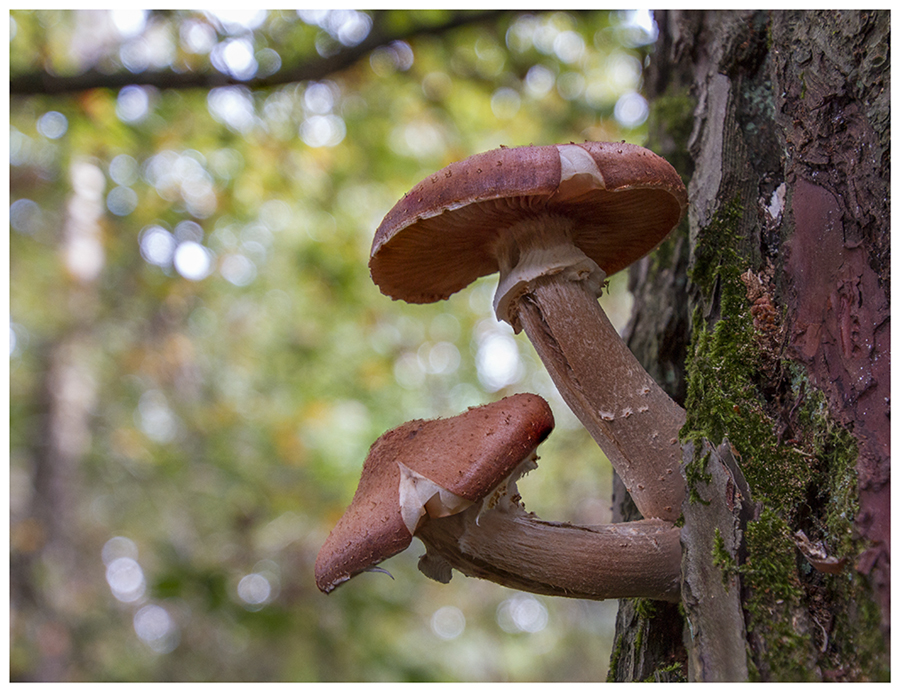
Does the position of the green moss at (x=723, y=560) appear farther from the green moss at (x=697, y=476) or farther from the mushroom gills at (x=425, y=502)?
the mushroom gills at (x=425, y=502)

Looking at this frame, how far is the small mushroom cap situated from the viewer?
1.35m

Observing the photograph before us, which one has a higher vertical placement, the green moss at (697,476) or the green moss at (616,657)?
the green moss at (697,476)

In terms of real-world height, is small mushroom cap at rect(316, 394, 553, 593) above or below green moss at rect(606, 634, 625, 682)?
above

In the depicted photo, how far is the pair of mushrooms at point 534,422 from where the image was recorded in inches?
54.8

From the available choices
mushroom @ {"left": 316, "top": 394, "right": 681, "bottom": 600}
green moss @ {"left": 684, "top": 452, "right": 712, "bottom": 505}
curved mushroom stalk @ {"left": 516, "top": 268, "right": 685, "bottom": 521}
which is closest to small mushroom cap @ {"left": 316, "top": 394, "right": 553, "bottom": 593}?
mushroom @ {"left": 316, "top": 394, "right": 681, "bottom": 600}

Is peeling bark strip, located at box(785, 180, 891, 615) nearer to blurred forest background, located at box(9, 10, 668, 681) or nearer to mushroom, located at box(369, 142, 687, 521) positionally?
mushroom, located at box(369, 142, 687, 521)

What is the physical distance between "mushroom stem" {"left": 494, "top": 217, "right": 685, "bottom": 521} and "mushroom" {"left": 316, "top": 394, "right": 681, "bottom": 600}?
0.43 feet

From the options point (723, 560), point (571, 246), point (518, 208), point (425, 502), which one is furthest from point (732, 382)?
point (425, 502)

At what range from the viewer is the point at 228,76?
13.9 feet

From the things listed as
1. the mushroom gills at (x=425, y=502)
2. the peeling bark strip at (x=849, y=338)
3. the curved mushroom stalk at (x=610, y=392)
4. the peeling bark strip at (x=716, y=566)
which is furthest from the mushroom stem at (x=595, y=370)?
the mushroom gills at (x=425, y=502)

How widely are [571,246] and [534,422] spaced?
1.85 ft

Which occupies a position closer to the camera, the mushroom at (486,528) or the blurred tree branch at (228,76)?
the mushroom at (486,528)

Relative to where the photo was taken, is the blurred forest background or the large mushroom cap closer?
the large mushroom cap

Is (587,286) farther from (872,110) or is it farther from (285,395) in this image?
(285,395)
